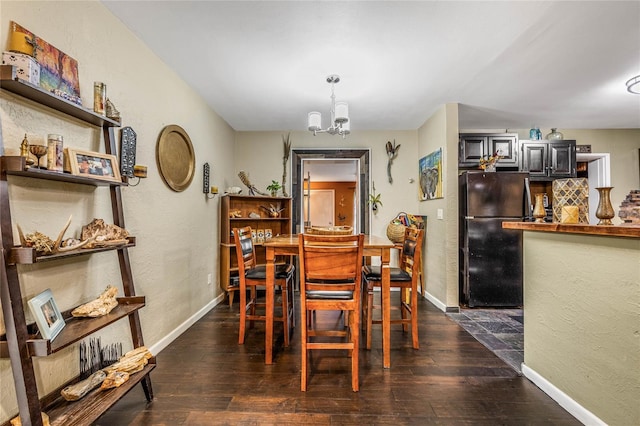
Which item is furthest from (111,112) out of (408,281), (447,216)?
(447,216)

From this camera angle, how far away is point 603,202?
5.15 ft

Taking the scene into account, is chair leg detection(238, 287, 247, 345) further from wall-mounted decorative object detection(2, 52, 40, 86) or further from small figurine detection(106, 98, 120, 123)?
wall-mounted decorative object detection(2, 52, 40, 86)

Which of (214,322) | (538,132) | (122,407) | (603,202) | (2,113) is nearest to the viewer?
(2,113)

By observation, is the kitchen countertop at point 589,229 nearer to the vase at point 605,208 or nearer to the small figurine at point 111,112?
the vase at point 605,208

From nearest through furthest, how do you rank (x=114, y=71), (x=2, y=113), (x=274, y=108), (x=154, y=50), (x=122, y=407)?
(x=2, y=113)
(x=122, y=407)
(x=114, y=71)
(x=154, y=50)
(x=274, y=108)

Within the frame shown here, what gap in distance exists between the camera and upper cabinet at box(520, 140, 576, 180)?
13.2 ft

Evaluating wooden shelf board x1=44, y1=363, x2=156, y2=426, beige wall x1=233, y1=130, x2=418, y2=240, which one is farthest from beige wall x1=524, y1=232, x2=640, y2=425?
beige wall x1=233, y1=130, x2=418, y2=240

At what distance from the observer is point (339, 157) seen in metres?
4.58

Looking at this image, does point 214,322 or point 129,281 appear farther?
point 214,322

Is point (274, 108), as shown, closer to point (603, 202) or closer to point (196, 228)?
point (196, 228)

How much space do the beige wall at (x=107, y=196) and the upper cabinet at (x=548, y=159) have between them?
4.22 metres

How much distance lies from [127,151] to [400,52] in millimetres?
2118

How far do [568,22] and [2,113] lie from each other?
3.19m

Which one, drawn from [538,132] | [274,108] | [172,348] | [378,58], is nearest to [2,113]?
[172,348]
